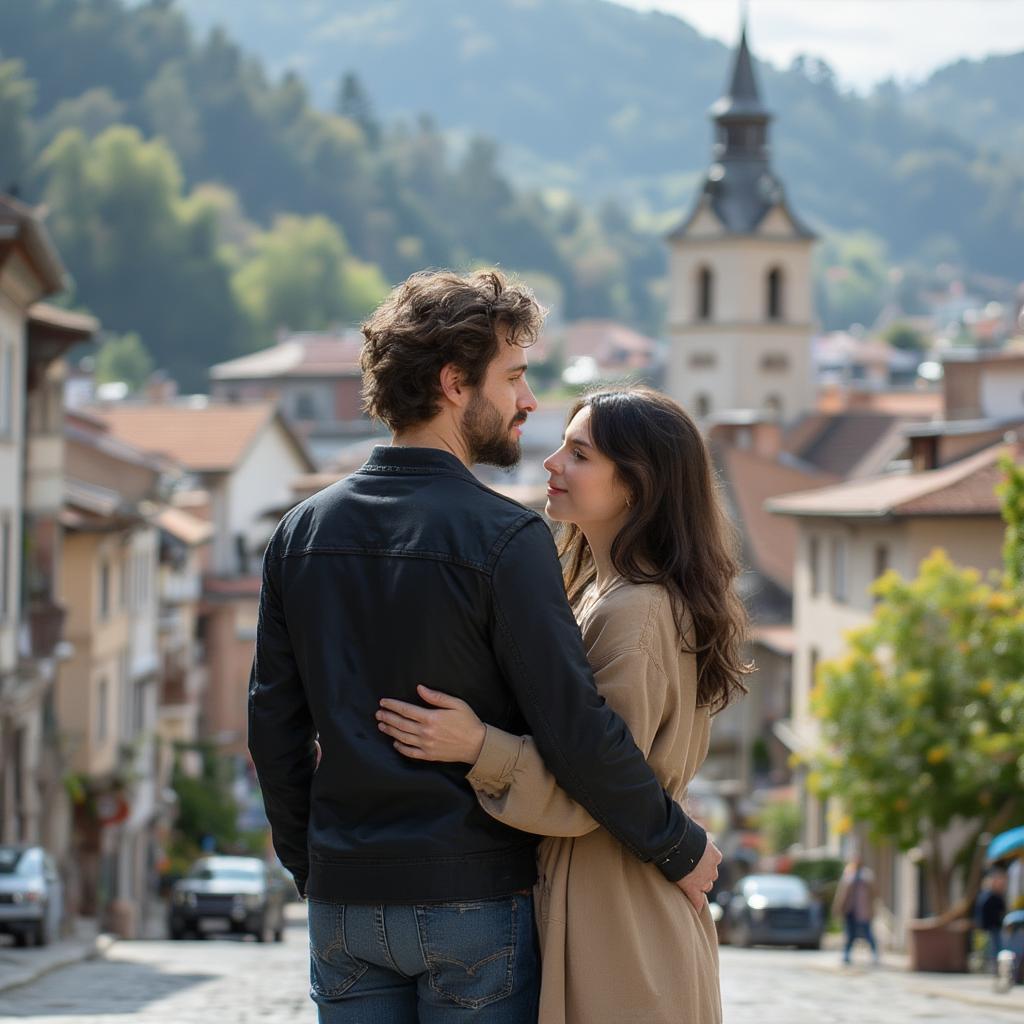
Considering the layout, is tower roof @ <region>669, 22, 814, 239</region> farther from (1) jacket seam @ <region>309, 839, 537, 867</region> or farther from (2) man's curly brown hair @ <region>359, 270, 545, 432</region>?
(1) jacket seam @ <region>309, 839, 537, 867</region>

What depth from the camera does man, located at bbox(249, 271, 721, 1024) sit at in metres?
4.40

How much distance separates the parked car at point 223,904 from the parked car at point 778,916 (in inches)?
277

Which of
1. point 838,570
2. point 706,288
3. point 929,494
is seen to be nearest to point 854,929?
point 929,494

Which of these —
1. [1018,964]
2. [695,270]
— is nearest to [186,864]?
[1018,964]

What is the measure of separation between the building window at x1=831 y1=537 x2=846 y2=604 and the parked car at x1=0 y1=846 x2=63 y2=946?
76.4 feet

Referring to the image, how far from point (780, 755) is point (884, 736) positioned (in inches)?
1169

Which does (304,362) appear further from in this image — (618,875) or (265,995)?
(618,875)

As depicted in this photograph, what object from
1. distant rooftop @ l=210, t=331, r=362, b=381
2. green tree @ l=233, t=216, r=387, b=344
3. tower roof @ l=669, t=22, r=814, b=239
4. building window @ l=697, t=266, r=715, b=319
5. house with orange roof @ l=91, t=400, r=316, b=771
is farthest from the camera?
green tree @ l=233, t=216, r=387, b=344

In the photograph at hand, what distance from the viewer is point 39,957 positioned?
19.2m

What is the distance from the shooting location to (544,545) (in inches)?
175

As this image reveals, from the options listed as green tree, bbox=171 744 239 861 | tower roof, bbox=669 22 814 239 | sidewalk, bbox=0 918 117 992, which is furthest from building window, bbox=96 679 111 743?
tower roof, bbox=669 22 814 239

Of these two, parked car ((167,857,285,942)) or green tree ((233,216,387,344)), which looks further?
green tree ((233,216,387,344))

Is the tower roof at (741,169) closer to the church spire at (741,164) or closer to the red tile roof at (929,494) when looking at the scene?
the church spire at (741,164)

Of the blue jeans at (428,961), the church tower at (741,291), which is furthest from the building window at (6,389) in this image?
the church tower at (741,291)
